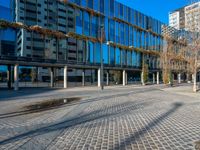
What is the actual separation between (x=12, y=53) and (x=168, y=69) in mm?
A: 28821

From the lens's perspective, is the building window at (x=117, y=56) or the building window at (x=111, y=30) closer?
the building window at (x=111, y=30)

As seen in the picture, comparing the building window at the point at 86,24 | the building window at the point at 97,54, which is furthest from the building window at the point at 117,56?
the building window at the point at 86,24

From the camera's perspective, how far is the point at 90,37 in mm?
45438

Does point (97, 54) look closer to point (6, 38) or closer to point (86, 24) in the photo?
point (86, 24)

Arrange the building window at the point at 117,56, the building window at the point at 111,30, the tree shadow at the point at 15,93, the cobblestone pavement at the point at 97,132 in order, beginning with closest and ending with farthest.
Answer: the cobblestone pavement at the point at 97,132, the tree shadow at the point at 15,93, the building window at the point at 111,30, the building window at the point at 117,56

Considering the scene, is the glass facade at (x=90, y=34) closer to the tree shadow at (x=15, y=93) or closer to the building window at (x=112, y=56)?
the building window at (x=112, y=56)

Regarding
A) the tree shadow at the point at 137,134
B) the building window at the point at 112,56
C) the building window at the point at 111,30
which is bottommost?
the tree shadow at the point at 137,134

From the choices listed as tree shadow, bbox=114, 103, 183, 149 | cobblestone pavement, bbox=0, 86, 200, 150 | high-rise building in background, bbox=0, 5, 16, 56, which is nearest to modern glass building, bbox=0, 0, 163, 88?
high-rise building in background, bbox=0, 5, 16, 56

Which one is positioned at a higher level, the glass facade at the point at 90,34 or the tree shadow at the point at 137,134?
the glass facade at the point at 90,34

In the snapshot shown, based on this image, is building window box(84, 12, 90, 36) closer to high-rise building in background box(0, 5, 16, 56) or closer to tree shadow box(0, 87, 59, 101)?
high-rise building in background box(0, 5, 16, 56)

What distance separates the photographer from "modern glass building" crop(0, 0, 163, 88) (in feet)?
123

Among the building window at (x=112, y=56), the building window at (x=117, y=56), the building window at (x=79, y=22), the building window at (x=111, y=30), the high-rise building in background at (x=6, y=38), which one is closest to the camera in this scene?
the high-rise building in background at (x=6, y=38)

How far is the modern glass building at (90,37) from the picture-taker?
123 feet

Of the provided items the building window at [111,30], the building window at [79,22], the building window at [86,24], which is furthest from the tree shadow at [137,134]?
the building window at [111,30]
